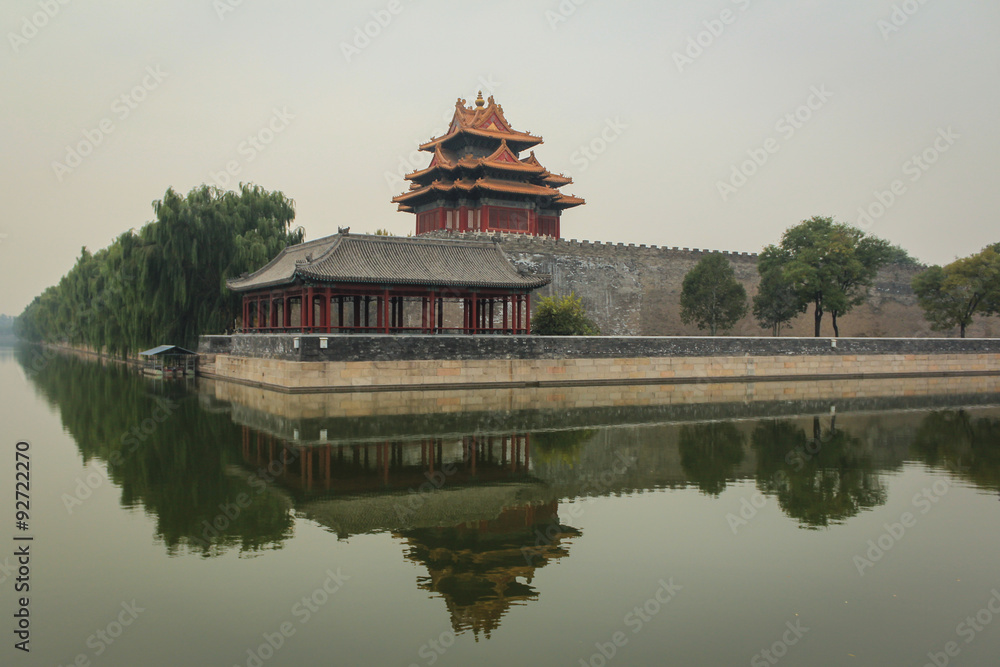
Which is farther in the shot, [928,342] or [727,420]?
[928,342]

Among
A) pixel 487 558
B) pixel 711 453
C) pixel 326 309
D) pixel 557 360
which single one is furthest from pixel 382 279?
pixel 487 558

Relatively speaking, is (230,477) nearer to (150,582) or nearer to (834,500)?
(150,582)

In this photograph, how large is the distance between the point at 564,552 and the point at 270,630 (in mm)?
2674

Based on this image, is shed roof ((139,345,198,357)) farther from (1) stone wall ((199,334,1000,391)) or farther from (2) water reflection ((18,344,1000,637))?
(2) water reflection ((18,344,1000,637))

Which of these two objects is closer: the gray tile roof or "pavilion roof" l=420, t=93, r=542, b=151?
the gray tile roof

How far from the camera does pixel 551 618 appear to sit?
545 centimetres

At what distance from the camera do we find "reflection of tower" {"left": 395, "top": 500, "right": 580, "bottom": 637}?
5617mm

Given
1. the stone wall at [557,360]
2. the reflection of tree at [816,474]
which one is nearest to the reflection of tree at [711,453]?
the reflection of tree at [816,474]

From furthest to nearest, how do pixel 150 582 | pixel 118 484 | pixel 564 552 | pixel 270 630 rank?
pixel 118 484
pixel 564 552
pixel 150 582
pixel 270 630

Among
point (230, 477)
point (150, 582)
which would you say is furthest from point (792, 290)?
point (150, 582)

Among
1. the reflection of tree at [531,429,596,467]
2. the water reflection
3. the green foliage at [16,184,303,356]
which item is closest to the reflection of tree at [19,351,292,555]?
the water reflection

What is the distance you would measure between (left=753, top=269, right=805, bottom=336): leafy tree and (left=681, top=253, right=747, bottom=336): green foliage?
108 centimetres

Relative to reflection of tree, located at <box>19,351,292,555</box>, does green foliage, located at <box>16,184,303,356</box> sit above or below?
above

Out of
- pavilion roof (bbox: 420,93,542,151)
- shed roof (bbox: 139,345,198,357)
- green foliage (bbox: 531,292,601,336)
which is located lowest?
shed roof (bbox: 139,345,198,357)
